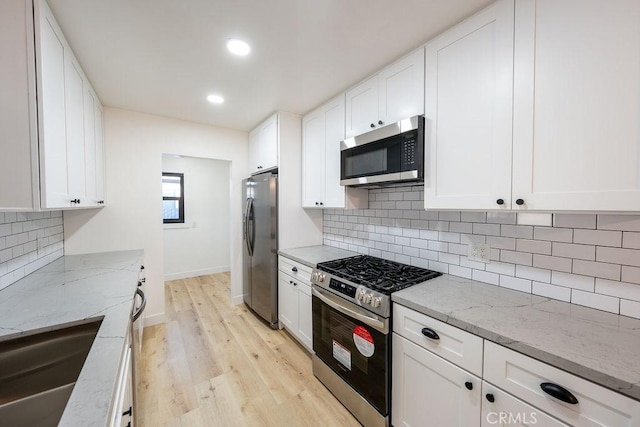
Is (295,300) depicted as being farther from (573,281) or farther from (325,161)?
(573,281)

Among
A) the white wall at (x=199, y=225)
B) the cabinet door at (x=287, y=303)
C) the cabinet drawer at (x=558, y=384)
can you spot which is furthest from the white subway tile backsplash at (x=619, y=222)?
the white wall at (x=199, y=225)

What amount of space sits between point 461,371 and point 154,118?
3.55 metres

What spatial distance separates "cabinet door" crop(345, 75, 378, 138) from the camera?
1934mm

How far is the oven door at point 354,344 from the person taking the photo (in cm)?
146

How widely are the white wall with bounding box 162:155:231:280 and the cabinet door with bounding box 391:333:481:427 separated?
12.8ft

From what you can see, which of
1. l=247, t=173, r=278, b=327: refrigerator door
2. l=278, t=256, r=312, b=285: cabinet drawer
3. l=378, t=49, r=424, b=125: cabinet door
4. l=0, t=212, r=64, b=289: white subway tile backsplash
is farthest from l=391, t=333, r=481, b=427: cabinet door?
l=0, t=212, r=64, b=289: white subway tile backsplash

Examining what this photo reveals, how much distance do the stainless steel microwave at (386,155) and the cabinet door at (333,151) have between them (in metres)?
0.18

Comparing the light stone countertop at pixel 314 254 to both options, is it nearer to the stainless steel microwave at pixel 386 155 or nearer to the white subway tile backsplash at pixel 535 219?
the stainless steel microwave at pixel 386 155

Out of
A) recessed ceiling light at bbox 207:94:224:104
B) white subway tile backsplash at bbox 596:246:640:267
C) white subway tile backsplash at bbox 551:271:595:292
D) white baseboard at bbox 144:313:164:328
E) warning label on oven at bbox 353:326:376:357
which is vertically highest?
recessed ceiling light at bbox 207:94:224:104

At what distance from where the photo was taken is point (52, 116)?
4.17 ft

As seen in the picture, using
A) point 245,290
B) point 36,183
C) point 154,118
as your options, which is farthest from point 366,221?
point 154,118

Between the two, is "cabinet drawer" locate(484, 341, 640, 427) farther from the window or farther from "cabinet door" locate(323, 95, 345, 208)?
the window

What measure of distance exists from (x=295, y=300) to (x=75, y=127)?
2131 millimetres

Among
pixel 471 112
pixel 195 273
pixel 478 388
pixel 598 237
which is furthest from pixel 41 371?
pixel 195 273
